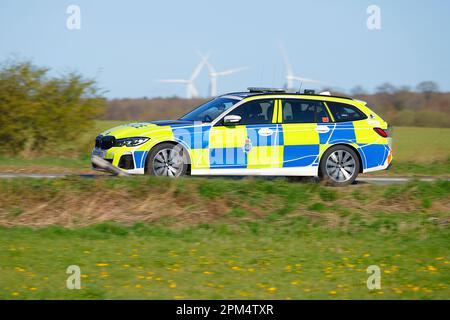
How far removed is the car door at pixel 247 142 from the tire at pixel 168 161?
0.50 metres

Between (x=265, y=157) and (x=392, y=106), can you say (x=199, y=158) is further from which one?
(x=392, y=106)

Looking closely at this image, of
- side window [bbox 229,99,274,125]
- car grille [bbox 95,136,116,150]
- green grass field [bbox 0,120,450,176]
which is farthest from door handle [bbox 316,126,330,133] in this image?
green grass field [bbox 0,120,450,176]

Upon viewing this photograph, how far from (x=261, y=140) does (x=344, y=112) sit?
6.21 feet

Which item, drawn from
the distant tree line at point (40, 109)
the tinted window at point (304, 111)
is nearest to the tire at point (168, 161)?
the tinted window at point (304, 111)

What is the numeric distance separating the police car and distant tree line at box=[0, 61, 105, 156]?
9585mm

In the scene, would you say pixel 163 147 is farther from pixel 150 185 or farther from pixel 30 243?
pixel 30 243

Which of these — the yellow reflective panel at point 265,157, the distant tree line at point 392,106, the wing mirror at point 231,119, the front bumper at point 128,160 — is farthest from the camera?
the distant tree line at point 392,106

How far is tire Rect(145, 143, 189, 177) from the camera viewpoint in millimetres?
14320

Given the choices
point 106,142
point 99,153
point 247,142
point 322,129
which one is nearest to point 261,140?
point 247,142

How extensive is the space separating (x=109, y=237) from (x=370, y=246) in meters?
3.57

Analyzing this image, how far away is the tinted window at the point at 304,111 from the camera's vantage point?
15086 millimetres

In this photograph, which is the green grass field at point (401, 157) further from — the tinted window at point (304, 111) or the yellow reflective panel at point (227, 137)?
the yellow reflective panel at point (227, 137)

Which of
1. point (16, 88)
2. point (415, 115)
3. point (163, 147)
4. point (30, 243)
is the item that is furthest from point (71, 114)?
point (415, 115)

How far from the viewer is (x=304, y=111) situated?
49.9ft
